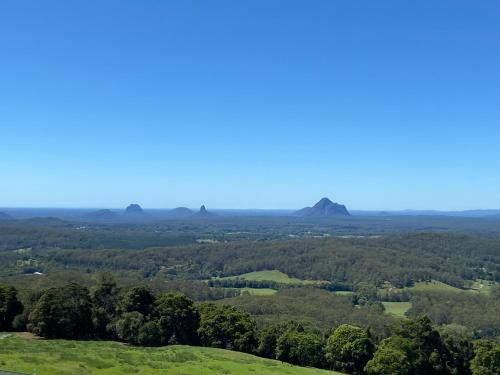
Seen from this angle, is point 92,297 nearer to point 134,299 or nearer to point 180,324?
point 134,299

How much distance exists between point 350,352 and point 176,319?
22579mm

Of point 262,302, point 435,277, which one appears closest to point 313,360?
point 262,302

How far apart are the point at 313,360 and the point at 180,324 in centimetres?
1817

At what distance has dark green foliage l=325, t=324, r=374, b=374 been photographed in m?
53.1

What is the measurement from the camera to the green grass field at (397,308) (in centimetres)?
13975

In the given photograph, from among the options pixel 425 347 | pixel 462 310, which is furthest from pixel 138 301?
pixel 462 310

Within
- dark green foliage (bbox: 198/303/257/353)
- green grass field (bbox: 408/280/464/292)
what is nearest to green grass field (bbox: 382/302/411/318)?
green grass field (bbox: 408/280/464/292)

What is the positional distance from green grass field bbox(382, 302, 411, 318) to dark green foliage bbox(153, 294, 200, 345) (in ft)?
→ 297

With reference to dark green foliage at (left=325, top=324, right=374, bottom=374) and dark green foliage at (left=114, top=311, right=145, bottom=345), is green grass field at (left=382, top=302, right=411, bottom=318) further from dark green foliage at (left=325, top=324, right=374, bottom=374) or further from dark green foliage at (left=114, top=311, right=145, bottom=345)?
dark green foliage at (left=114, top=311, right=145, bottom=345)

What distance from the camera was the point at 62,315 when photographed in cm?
5259

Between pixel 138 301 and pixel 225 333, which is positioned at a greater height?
pixel 138 301

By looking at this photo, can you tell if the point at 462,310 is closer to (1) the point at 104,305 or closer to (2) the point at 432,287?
(2) the point at 432,287

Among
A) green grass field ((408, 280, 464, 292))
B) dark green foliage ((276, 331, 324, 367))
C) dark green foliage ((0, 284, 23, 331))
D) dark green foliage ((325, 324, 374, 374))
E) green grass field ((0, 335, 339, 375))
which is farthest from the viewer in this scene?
green grass field ((408, 280, 464, 292))

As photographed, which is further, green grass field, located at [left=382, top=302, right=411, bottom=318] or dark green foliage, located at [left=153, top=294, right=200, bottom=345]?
green grass field, located at [left=382, top=302, right=411, bottom=318]
